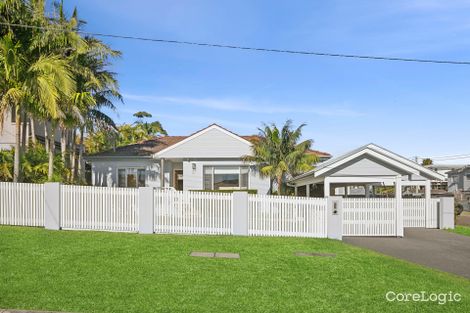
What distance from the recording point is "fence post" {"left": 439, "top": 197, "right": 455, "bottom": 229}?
18.6 m

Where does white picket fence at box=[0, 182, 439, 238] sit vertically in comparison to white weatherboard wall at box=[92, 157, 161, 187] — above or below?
below

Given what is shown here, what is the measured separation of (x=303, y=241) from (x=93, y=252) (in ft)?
20.1

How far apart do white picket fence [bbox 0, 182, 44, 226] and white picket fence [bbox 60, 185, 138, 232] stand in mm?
802

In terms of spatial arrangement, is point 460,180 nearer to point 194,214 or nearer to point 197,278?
point 194,214

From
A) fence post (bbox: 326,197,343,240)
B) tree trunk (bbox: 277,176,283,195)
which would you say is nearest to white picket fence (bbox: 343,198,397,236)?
fence post (bbox: 326,197,343,240)

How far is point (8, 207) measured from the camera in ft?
45.3

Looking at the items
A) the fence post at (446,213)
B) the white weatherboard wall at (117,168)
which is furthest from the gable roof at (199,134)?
the fence post at (446,213)

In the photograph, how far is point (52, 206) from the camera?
1341 centimetres

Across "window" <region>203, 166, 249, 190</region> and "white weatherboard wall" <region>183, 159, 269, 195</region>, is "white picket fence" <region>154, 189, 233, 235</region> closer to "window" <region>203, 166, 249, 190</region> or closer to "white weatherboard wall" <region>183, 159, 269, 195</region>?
"white weatherboard wall" <region>183, 159, 269, 195</region>

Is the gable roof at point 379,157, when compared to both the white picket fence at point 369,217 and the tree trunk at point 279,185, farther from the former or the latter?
the tree trunk at point 279,185

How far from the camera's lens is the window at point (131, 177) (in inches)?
981

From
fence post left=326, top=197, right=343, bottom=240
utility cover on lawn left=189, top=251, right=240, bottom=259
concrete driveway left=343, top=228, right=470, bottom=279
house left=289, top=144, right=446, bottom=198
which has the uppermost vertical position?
house left=289, top=144, right=446, bottom=198

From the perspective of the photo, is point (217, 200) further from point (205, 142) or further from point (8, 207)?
point (205, 142)

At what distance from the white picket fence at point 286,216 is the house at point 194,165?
9920mm
